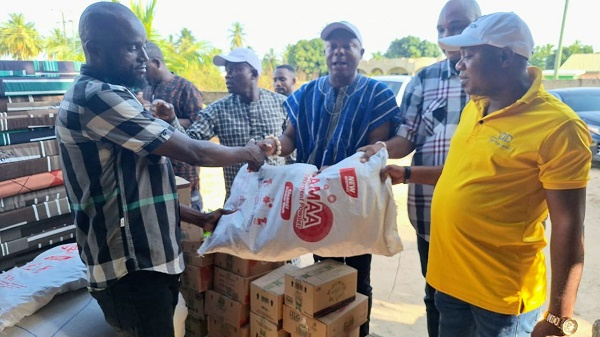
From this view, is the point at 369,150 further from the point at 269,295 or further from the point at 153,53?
the point at 153,53

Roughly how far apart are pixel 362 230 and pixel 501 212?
635mm

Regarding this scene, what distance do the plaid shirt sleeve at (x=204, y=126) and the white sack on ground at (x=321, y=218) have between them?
113 centimetres

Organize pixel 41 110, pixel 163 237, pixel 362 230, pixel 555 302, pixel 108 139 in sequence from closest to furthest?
pixel 555 302
pixel 108 139
pixel 163 237
pixel 362 230
pixel 41 110

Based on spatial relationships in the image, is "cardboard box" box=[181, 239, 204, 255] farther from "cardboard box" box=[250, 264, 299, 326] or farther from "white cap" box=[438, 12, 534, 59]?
"white cap" box=[438, 12, 534, 59]

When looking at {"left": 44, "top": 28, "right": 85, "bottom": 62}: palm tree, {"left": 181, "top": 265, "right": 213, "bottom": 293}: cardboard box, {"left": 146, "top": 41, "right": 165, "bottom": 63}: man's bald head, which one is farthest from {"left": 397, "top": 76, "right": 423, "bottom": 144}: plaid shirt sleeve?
{"left": 44, "top": 28, "right": 85, "bottom": 62}: palm tree

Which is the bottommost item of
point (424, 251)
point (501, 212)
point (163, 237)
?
point (424, 251)

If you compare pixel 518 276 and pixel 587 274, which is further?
pixel 587 274

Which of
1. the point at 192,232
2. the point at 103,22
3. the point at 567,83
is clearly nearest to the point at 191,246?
the point at 192,232

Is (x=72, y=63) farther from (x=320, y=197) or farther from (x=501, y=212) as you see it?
(x=501, y=212)

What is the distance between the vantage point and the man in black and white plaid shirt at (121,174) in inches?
57.1

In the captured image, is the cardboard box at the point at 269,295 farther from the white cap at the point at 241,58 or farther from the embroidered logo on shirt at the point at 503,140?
the white cap at the point at 241,58

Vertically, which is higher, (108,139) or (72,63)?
(72,63)

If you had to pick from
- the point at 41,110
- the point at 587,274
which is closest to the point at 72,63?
the point at 41,110

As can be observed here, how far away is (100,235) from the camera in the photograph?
155 centimetres
